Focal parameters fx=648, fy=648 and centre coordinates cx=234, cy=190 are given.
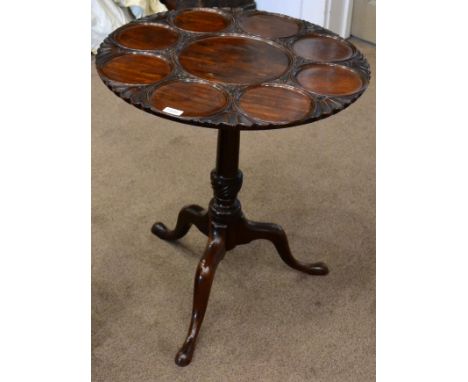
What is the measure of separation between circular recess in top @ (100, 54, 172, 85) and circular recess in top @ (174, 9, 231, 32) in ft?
0.73

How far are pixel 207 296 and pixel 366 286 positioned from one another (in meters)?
0.55

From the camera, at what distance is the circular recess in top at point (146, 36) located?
5.54ft

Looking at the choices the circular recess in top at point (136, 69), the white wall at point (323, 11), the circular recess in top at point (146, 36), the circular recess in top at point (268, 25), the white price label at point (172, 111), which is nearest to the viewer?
the white price label at point (172, 111)

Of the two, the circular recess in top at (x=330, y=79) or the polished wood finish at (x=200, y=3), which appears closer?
the circular recess in top at (x=330, y=79)

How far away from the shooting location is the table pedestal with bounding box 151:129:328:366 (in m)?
1.78

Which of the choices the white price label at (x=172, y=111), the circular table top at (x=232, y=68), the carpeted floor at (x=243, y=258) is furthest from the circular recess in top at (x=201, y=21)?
the carpeted floor at (x=243, y=258)

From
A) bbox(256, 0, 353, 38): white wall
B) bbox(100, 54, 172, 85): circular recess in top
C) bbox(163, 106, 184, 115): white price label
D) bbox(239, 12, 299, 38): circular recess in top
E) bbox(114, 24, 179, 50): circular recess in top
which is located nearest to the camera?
bbox(163, 106, 184, 115): white price label

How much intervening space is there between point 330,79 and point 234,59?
A: 25 cm

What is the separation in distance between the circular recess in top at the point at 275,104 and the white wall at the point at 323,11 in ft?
6.53

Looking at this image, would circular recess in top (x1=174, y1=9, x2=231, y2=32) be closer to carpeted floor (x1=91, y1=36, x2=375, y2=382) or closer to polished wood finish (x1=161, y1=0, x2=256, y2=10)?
carpeted floor (x1=91, y1=36, x2=375, y2=382)

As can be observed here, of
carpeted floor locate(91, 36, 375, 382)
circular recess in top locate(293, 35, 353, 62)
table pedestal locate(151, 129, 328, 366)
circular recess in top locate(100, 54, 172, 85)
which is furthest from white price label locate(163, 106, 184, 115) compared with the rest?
carpeted floor locate(91, 36, 375, 382)

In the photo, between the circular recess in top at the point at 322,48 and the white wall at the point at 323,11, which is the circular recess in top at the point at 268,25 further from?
the white wall at the point at 323,11

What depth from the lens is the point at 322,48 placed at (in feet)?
5.70

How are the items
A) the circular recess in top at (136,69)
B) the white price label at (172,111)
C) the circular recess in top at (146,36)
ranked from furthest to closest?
the circular recess in top at (146,36) → the circular recess in top at (136,69) → the white price label at (172,111)
